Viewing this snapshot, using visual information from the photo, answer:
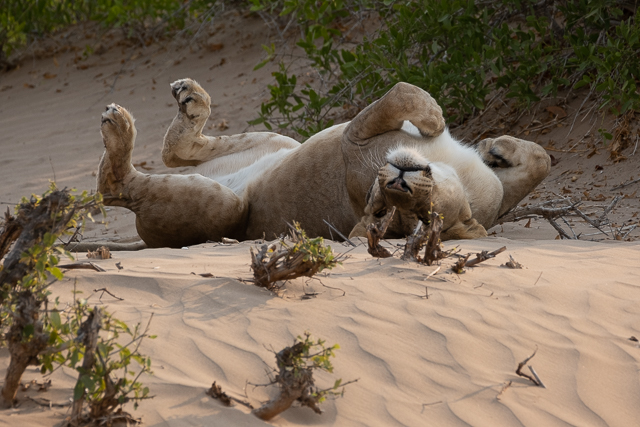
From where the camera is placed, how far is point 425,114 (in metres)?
4.19

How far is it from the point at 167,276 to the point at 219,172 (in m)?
3.00

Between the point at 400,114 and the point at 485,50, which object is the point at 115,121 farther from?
the point at 485,50

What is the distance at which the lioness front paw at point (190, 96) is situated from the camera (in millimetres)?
5363

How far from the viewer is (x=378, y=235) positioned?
9.71 ft

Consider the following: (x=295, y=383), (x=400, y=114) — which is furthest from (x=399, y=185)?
(x=295, y=383)

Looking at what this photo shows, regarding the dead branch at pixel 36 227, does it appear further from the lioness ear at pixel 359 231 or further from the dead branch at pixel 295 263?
the lioness ear at pixel 359 231

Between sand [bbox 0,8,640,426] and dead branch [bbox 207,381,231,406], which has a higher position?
dead branch [bbox 207,381,231,406]

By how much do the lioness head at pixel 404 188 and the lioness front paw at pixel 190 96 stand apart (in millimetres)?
2066

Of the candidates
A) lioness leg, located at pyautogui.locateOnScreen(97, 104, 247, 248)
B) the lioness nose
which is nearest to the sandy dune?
the lioness nose

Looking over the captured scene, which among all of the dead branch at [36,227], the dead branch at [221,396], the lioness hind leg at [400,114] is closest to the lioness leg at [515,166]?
the lioness hind leg at [400,114]

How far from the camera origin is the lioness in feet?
13.3

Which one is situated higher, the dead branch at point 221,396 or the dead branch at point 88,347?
the dead branch at point 88,347

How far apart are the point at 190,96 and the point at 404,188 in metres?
2.43

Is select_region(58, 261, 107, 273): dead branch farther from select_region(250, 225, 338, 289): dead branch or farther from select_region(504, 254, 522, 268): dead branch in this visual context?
select_region(504, 254, 522, 268): dead branch
